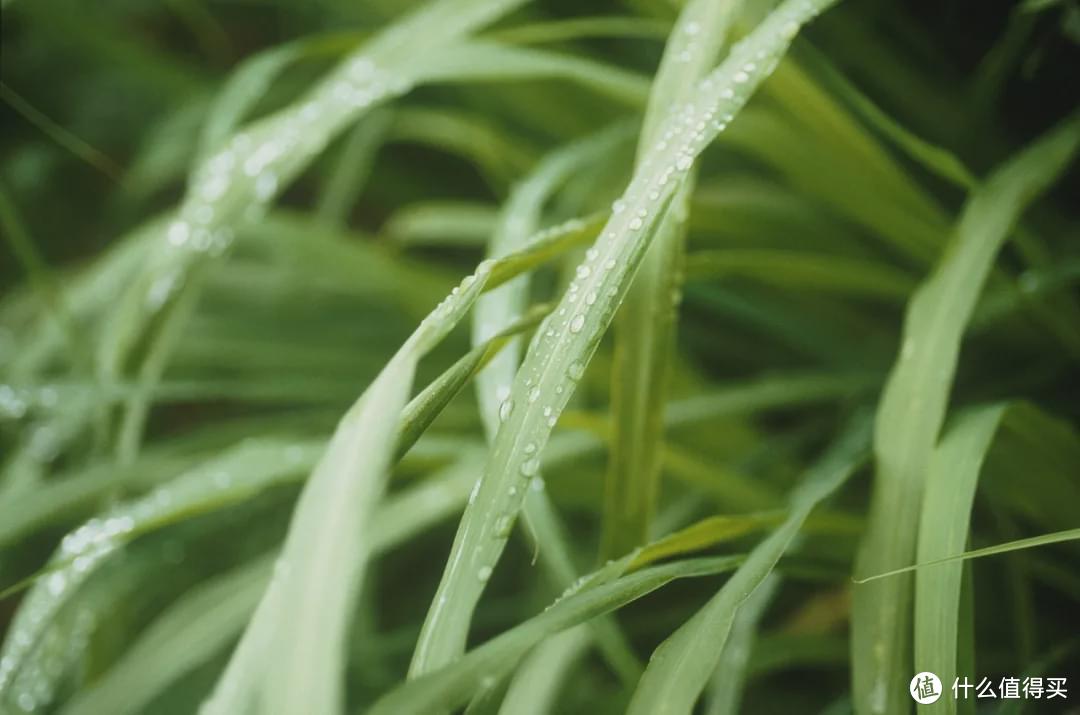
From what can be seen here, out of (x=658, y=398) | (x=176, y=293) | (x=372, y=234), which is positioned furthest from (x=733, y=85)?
(x=372, y=234)

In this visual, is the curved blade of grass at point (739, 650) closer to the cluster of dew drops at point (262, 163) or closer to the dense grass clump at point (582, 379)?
the dense grass clump at point (582, 379)

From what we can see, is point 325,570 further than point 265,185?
No

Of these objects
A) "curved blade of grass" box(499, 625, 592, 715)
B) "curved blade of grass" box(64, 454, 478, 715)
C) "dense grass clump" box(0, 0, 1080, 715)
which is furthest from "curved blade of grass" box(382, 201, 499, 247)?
"curved blade of grass" box(499, 625, 592, 715)

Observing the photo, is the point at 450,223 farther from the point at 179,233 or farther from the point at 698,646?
the point at 698,646

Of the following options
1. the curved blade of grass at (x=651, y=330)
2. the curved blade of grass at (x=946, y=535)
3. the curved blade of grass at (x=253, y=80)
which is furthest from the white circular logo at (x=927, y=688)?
the curved blade of grass at (x=253, y=80)

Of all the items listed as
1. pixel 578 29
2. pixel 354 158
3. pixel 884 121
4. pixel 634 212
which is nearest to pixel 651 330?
pixel 634 212
